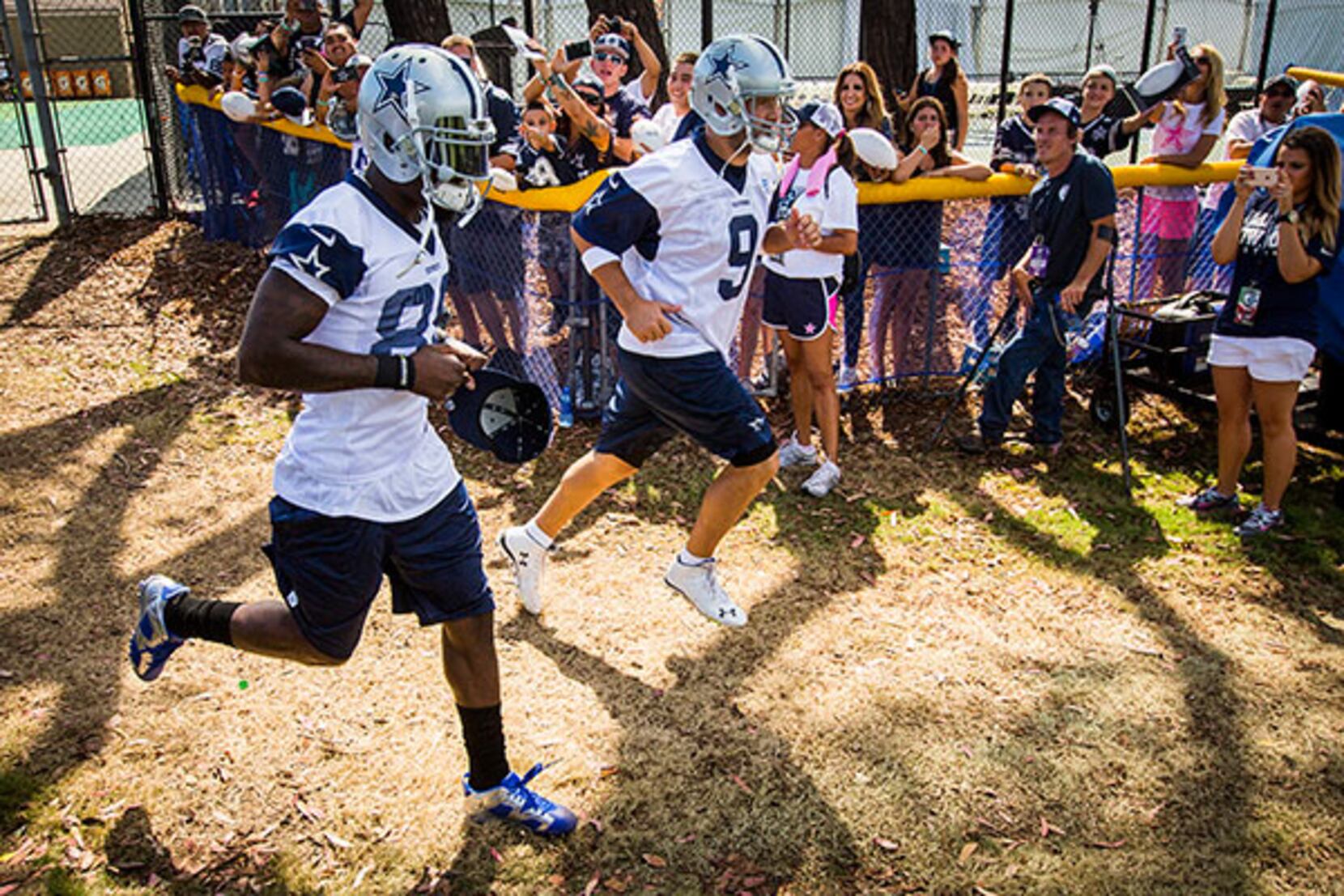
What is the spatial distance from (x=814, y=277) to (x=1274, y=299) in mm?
2247

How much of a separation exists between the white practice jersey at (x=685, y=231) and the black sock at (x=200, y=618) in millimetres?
1731

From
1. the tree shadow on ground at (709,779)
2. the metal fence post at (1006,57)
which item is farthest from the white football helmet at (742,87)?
the metal fence post at (1006,57)

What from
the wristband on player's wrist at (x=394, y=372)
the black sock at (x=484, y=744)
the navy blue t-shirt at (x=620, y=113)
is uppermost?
the navy blue t-shirt at (x=620, y=113)

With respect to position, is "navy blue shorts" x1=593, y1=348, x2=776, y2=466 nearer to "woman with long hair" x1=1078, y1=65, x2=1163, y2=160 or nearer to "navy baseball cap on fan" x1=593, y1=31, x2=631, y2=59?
"navy baseball cap on fan" x1=593, y1=31, x2=631, y2=59

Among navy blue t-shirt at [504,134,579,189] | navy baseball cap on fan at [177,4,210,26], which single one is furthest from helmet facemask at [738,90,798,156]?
navy baseball cap on fan at [177,4,210,26]

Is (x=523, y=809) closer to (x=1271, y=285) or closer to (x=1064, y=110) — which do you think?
(x=1271, y=285)

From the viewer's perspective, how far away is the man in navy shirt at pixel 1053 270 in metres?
6.05

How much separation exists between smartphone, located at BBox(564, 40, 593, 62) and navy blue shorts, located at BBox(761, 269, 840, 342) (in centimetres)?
244

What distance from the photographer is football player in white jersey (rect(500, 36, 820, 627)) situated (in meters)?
4.02

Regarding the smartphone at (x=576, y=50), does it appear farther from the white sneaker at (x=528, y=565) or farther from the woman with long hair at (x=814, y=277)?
the white sneaker at (x=528, y=565)

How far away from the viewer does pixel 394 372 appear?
2918mm

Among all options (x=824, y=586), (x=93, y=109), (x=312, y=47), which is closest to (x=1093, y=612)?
(x=824, y=586)

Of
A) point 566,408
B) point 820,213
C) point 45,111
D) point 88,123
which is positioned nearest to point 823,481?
point 820,213

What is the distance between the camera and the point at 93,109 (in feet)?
77.9
